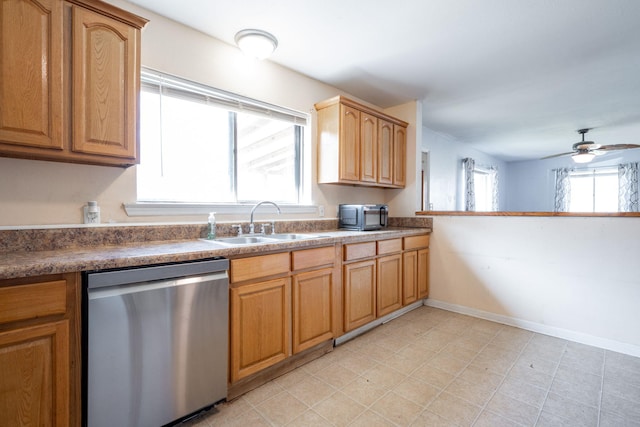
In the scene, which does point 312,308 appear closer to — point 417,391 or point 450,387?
point 417,391

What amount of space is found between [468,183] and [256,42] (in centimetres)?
487

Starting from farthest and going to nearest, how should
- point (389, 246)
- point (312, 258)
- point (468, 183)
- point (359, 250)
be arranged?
Answer: point (468, 183) < point (389, 246) < point (359, 250) < point (312, 258)

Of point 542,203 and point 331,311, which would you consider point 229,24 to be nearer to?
point 331,311

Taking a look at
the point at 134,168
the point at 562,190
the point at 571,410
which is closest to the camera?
the point at 571,410

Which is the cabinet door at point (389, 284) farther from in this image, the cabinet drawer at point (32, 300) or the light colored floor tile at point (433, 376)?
the cabinet drawer at point (32, 300)

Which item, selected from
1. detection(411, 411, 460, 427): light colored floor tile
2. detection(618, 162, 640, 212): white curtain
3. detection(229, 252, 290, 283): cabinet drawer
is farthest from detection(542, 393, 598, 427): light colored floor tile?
detection(618, 162, 640, 212): white curtain

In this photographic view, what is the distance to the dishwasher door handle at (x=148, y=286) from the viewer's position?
1.24 metres

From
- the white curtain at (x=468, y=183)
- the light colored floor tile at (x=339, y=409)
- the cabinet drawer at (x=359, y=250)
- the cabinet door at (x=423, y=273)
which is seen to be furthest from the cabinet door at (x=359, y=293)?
the white curtain at (x=468, y=183)

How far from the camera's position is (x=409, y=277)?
3100 millimetres

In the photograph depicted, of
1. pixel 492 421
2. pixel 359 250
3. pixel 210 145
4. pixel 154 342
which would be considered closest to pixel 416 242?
pixel 359 250

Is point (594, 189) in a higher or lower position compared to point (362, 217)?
higher

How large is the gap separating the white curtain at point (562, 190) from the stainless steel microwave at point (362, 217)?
6.05m

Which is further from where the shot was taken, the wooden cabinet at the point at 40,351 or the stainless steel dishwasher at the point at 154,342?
the stainless steel dishwasher at the point at 154,342

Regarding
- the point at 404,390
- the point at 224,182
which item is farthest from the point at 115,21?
the point at 404,390
